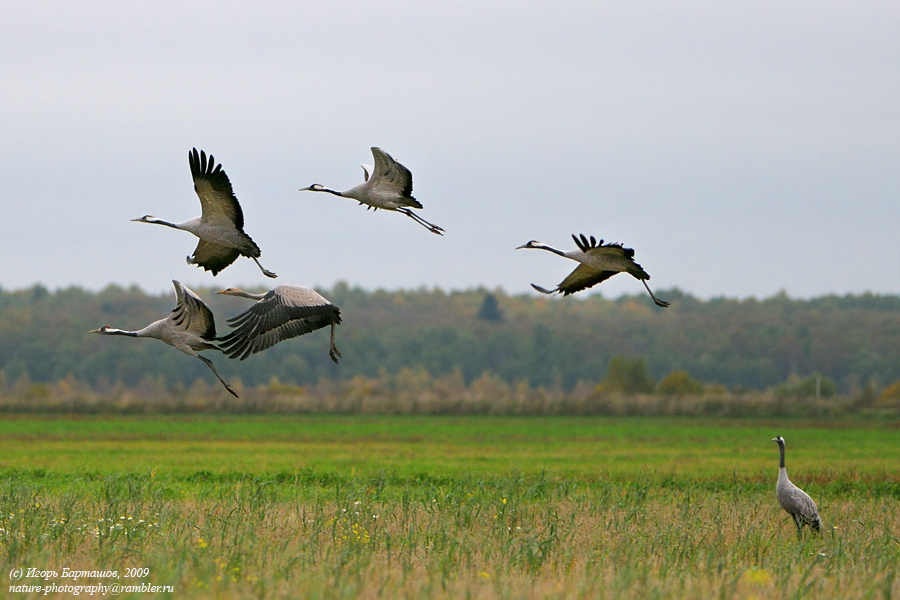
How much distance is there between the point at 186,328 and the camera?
12.0 m

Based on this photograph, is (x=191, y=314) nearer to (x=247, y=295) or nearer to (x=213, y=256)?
(x=247, y=295)

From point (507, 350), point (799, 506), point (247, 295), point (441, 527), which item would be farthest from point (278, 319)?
point (507, 350)

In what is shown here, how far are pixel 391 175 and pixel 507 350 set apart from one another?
8116cm

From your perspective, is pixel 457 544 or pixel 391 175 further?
pixel 391 175

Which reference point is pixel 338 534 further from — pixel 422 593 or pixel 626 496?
pixel 626 496

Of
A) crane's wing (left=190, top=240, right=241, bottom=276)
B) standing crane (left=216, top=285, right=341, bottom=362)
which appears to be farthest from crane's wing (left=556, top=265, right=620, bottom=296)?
crane's wing (left=190, top=240, right=241, bottom=276)

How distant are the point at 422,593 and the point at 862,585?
3899 millimetres

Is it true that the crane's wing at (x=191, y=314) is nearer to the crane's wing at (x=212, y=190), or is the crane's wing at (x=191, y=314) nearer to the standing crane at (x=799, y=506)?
the crane's wing at (x=212, y=190)

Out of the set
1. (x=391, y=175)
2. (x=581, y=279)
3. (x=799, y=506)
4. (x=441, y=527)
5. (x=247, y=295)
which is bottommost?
(x=441, y=527)

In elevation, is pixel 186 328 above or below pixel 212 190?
below

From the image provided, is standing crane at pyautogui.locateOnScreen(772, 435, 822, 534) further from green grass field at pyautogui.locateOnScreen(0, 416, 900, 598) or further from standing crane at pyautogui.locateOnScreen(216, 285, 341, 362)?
standing crane at pyautogui.locateOnScreen(216, 285, 341, 362)

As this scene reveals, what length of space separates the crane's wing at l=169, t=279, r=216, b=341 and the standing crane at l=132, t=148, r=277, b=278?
662mm

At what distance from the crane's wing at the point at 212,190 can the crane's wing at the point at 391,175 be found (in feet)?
4.71

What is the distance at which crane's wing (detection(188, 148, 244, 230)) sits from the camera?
11.9 m
